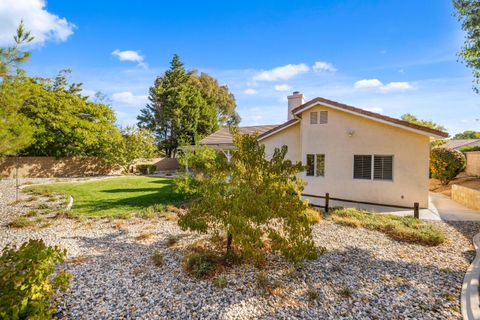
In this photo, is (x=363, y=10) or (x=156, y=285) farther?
(x=363, y=10)

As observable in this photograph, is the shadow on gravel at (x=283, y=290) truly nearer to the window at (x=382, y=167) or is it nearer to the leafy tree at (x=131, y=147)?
the window at (x=382, y=167)

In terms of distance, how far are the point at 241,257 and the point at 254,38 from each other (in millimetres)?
15693

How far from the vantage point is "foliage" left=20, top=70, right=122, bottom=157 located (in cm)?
2511

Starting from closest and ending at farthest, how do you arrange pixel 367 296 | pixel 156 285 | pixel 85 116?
pixel 367 296 → pixel 156 285 → pixel 85 116

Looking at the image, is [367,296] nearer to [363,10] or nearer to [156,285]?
[156,285]

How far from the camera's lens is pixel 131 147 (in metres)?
29.7

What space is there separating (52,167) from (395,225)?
3341 centimetres

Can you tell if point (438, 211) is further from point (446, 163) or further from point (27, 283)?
point (27, 283)

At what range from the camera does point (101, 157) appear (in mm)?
30297

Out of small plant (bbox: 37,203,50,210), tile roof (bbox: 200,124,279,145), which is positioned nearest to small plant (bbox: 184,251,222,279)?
small plant (bbox: 37,203,50,210)

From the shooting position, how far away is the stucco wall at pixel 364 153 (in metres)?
12.1

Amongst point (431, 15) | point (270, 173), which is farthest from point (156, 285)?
point (431, 15)

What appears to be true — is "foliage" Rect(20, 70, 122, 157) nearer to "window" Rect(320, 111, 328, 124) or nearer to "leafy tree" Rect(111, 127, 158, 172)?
"leafy tree" Rect(111, 127, 158, 172)

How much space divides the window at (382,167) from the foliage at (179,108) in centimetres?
3092
